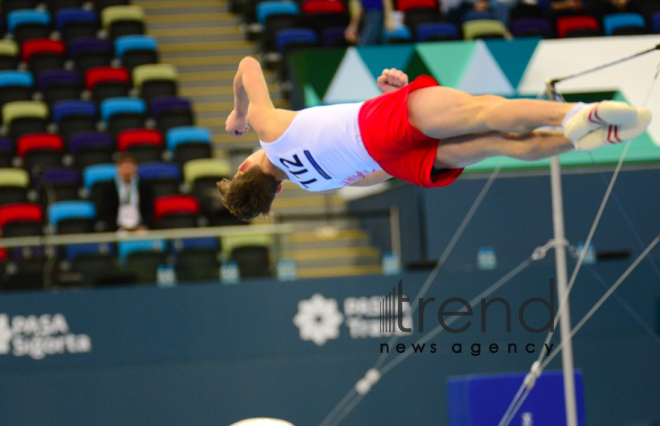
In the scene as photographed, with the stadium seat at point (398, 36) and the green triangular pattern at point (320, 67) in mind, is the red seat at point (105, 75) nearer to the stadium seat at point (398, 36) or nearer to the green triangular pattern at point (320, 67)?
the green triangular pattern at point (320, 67)

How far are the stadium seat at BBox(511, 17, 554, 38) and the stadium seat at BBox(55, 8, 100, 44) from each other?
564 cm

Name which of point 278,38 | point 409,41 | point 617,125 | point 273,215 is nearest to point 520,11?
point 409,41

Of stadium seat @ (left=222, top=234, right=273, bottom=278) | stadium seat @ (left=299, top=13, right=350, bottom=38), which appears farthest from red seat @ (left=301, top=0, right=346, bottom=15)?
Result: stadium seat @ (left=222, top=234, right=273, bottom=278)

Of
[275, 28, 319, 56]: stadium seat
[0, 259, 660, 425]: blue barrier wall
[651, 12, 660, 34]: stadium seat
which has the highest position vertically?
[275, 28, 319, 56]: stadium seat

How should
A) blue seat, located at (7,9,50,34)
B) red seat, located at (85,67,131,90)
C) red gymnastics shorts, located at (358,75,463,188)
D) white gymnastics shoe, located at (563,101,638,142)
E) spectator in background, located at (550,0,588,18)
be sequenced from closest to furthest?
white gymnastics shoe, located at (563,101,638,142) → red gymnastics shorts, located at (358,75,463,188) → red seat, located at (85,67,131,90) → spectator in background, located at (550,0,588,18) → blue seat, located at (7,9,50,34)

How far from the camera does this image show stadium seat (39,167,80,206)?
8273mm

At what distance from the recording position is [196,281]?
7016 mm

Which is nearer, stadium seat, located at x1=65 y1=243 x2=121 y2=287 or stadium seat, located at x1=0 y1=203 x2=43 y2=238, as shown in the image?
stadium seat, located at x1=65 y1=243 x2=121 y2=287

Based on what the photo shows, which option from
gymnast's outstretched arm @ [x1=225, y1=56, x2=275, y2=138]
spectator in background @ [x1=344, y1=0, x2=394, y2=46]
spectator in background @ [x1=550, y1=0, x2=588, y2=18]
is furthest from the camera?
spectator in background @ [x1=550, y1=0, x2=588, y2=18]

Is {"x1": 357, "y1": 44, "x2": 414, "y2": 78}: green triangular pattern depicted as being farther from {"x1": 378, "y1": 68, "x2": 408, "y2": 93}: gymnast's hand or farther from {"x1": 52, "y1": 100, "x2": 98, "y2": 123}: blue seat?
{"x1": 378, "y1": 68, "x2": 408, "y2": 93}: gymnast's hand

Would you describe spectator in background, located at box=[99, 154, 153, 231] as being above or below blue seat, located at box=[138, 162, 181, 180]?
below

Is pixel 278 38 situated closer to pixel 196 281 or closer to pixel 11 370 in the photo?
pixel 196 281

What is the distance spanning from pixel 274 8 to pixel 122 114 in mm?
2828

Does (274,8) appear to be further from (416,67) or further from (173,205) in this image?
(173,205)
